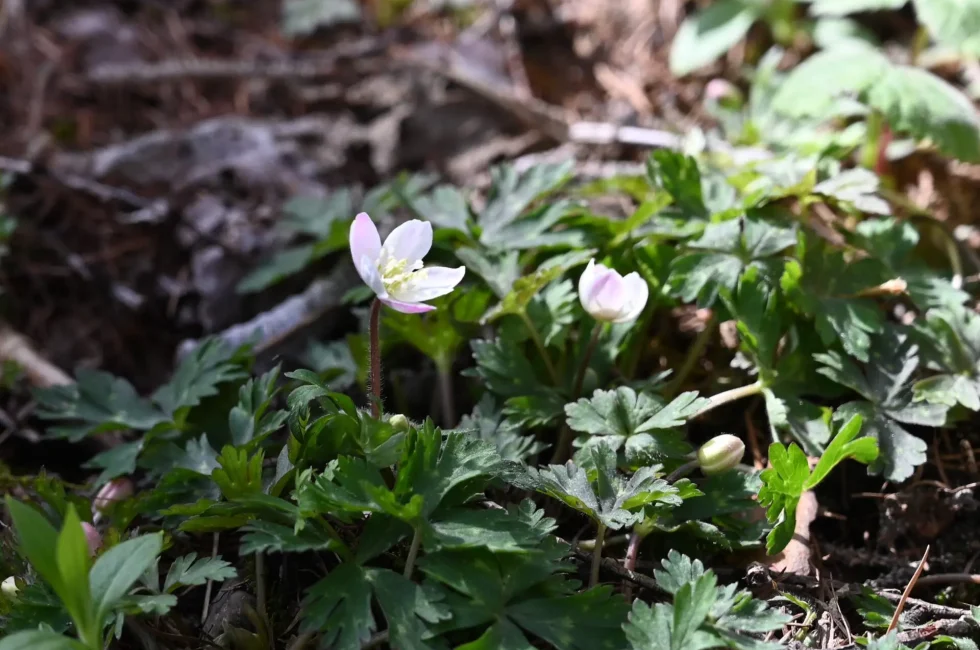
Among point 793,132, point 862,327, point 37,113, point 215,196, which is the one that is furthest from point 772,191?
point 37,113

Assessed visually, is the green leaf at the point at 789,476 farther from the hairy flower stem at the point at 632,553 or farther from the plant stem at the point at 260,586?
the plant stem at the point at 260,586

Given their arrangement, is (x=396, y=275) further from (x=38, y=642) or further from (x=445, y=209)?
(x=38, y=642)

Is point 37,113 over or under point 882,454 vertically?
over

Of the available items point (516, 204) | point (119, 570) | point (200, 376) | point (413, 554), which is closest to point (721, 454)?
point (413, 554)

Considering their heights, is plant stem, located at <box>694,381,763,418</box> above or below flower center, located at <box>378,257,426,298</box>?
below

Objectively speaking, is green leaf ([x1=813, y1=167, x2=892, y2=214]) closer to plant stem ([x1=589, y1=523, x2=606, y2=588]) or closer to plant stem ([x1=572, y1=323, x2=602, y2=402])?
plant stem ([x1=572, y1=323, x2=602, y2=402])

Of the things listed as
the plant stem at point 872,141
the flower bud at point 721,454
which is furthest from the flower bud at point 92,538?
the plant stem at point 872,141

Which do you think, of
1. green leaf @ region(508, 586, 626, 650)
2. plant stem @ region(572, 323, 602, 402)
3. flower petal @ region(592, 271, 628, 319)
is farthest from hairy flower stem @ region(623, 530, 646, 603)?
flower petal @ region(592, 271, 628, 319)

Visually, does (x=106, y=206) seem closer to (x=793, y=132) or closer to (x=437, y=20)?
(x=437, y=20)
